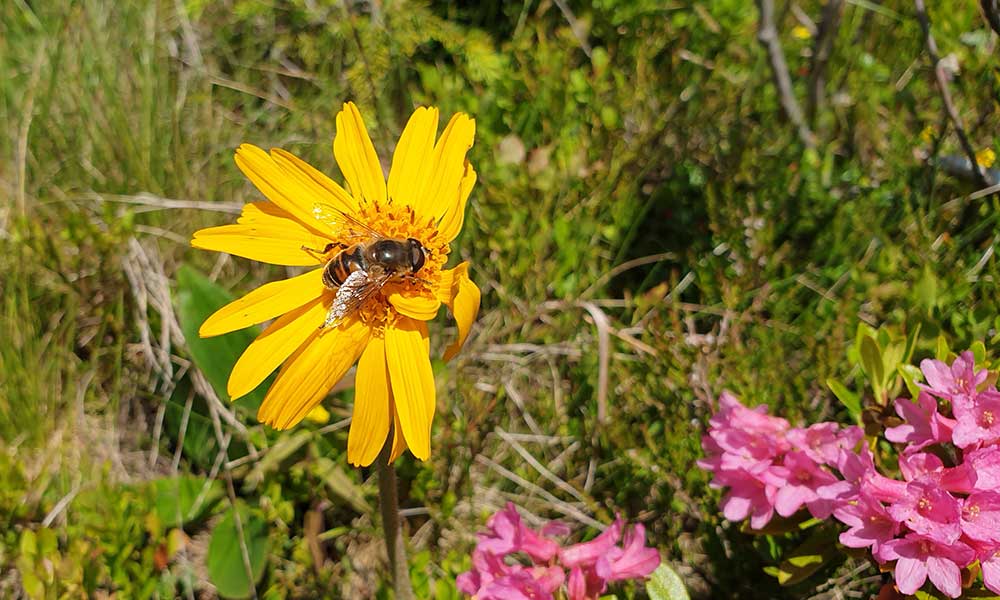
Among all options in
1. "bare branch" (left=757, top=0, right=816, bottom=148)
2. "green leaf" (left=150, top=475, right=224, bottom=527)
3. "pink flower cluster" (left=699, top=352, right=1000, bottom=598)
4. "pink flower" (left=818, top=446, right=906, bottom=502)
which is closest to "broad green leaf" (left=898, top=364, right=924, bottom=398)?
"pink flower cluster" (left=699, top=352, right=1000, bottom=598)

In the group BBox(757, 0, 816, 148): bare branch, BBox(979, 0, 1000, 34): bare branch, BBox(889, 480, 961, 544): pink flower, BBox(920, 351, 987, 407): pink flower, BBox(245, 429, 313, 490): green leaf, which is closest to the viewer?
BBox(889, 480, 961, 544): pink flower

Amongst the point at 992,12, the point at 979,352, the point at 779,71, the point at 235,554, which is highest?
the point at 992,12

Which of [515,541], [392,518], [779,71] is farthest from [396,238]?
[779,71]

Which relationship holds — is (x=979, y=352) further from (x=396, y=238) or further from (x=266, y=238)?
(x=266, y=238)

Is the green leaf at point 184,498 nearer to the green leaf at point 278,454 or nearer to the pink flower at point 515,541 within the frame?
the green leaf at point 278,454

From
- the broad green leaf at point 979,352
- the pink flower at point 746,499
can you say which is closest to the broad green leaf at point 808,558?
the pink flower at point 746,499

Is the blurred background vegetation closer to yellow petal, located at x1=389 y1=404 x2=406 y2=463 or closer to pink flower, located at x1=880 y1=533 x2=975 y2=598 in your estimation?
pink flower, located at x1=880 y1=533 x2=975 y2=598
